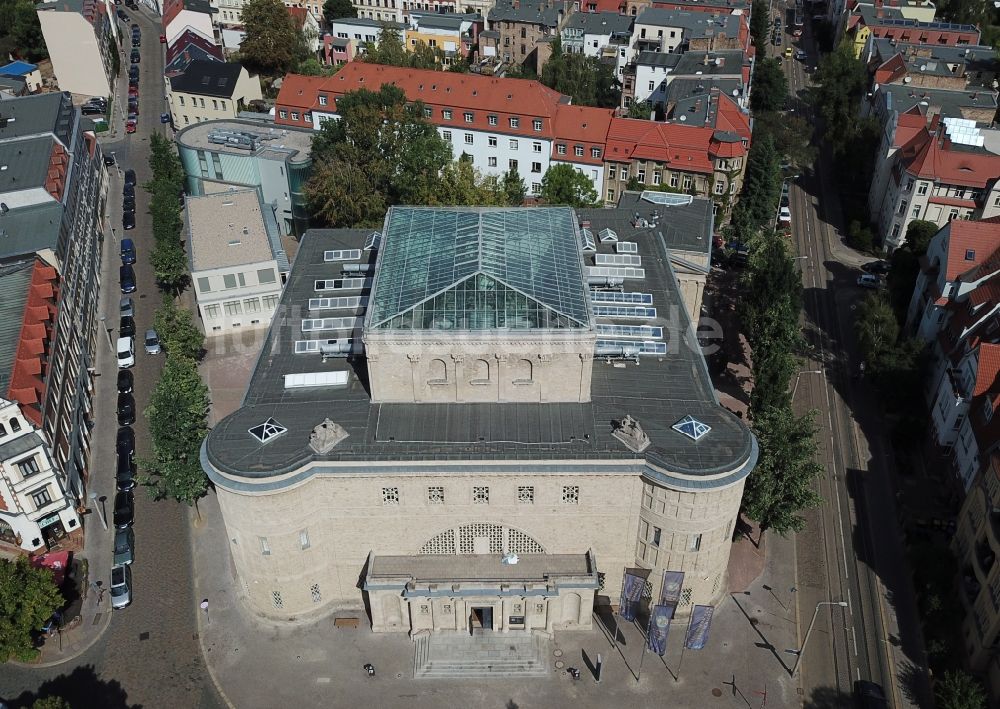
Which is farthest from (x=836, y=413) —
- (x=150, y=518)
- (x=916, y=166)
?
(x=150, y=518)

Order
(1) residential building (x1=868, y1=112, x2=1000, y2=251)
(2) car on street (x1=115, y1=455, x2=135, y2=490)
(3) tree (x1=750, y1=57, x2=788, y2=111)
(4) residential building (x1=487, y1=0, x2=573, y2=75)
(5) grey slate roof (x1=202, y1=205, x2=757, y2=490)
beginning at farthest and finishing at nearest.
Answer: (4) residential building (x1=487, y1=0, x2=573, y2=75) → (3) tree (x1=750, y1=57, x2=788, y2=111) → (1) residential building (x1=868, y1=112, x2=1000, y2=251) → (2) car on street (x1=115, y1=455, x2=135, y2=490) → (5) grey slate roof (x1=202, y1=205, x2=757, y2=490)

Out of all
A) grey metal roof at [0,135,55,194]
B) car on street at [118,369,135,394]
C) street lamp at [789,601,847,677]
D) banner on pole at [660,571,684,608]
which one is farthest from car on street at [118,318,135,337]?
street lamp at [789,601,847,677]

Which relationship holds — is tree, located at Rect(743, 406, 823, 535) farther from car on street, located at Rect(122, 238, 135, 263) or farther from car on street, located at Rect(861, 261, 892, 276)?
car on street, located at Rect(122, 238, 135, 263)

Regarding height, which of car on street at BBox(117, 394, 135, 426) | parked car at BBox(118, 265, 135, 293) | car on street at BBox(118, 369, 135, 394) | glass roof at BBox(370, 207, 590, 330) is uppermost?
glass roof at BBox(370, 207, 590, 330)

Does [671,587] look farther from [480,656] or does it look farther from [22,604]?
[22,604]

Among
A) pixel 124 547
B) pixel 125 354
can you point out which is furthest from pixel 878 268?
pixel 124 547

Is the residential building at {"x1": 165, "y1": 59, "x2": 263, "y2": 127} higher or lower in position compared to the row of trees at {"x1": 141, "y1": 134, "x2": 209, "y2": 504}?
higher
